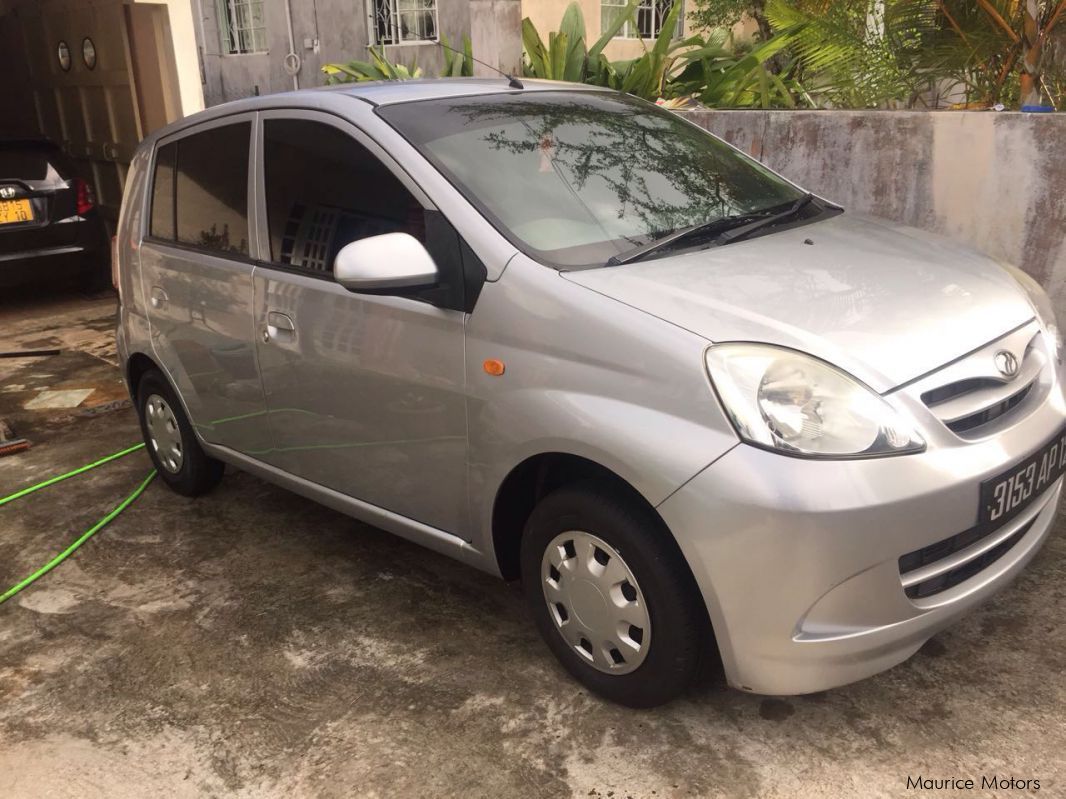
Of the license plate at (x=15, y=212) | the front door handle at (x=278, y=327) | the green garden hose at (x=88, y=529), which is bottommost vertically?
the green garden hose at (x=88, y=529)

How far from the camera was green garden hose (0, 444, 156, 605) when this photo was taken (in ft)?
12.2

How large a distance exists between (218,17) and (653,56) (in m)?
9.52

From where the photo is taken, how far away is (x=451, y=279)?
275 cm

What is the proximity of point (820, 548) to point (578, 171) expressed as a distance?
1447mm

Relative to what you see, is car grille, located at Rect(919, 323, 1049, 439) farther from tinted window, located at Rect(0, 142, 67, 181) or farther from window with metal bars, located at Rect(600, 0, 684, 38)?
window with metal bars, located at Rect(600, 0, 684, 38)

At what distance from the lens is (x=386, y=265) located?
8.81 ft

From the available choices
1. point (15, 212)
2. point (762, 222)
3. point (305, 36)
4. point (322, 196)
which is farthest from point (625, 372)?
point (305, 36)

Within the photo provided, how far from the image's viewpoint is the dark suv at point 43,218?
7.59m

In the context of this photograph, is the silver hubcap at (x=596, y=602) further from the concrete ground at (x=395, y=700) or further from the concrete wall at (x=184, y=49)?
the concrete wall at (x=184, y=49)

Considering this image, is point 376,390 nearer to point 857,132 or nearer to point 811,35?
point 857,132

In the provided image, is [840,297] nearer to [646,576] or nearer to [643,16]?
[646,576]

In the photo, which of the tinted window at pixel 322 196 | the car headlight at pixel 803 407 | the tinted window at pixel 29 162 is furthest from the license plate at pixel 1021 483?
the tinted window at pixel 29 162

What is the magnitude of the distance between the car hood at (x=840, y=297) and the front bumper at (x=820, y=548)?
0.24 m

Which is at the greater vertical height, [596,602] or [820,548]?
[820,548]
